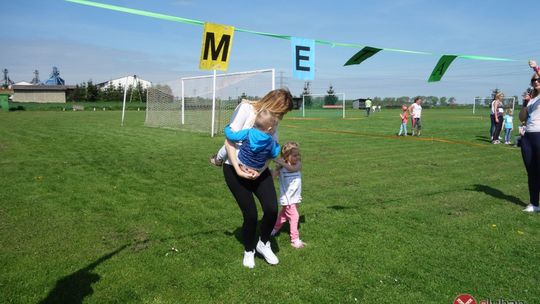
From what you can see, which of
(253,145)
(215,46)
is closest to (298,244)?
(253,145)

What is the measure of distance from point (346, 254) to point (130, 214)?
322 cm

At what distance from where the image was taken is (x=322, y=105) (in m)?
45.6

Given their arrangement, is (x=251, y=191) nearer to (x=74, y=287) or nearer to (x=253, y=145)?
(x=253, y=145)

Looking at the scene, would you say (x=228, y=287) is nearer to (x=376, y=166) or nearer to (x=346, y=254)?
(x=346, y=254)

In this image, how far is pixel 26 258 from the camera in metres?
4.29

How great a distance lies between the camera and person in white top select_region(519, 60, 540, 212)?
20.2 ft

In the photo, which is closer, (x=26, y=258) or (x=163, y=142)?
(x=26, y=258)

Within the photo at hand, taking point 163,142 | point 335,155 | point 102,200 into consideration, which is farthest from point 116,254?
point 163,142

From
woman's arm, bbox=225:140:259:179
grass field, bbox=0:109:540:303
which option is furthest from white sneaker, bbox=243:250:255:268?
woman's arm, bbox=225:140:259:179

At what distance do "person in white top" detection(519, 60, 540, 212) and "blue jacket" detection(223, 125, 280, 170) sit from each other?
15.3ft

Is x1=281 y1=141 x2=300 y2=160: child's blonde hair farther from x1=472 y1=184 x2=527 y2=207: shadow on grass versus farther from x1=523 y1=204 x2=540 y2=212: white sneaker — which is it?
x1=472 y1=184 x2=527 y2=207: shadow on grass

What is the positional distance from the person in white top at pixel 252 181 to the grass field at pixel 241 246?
25 centimetres

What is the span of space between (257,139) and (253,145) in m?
0.07

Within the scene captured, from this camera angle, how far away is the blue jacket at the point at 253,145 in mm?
3805
